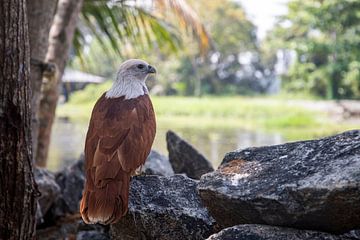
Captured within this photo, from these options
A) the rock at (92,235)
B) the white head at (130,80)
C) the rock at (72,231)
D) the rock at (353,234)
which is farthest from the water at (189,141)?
the rock at (353,234)

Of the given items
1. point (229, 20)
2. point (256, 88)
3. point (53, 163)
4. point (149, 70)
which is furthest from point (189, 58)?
point (149, 70)

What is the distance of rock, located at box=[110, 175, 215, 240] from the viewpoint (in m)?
2.97

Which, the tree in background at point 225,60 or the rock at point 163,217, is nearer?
the rock at point 163,217

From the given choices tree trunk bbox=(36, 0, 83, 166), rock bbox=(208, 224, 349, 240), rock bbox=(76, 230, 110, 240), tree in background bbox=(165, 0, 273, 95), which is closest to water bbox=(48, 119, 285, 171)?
tree trunk bbox=(36, 0, 83, 166)

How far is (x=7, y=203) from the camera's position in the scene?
9.16 feet

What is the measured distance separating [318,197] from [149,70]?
142 centimetres

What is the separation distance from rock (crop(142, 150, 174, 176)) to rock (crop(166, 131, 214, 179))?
10 centimetres

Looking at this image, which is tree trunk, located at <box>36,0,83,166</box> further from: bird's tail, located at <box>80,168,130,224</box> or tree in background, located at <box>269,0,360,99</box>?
tree in background, located at <box>269,0,360,99</box>

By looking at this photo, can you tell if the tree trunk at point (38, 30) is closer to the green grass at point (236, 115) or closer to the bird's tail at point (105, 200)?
the bird's tail at point (105, 200)

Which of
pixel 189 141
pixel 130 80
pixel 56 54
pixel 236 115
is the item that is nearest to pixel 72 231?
pixel 130 80

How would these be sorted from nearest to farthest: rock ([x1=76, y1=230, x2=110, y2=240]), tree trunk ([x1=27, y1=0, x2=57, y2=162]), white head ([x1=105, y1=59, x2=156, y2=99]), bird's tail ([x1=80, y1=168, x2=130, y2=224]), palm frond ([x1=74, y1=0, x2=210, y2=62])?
bird's tail ([x1=80, y1=168, x2=130, y2=224])
white head ([x1=105, y1=59, x2=156, y2=99])
rock ([x1=76, y1=230, x2=110, y2=240])
tree trunk ([x1=27, y1=0, x2=57, y2=162])
palm frond ([x1=74, y1=0, x2=210, y2=62])

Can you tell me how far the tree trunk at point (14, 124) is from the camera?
276 centimetres

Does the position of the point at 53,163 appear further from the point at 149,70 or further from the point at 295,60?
the point at 295,60

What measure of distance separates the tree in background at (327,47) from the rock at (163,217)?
26432 mm
